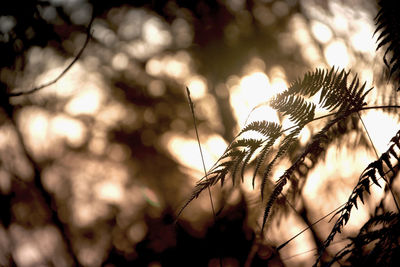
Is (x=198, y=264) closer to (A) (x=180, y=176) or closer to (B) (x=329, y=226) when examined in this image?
(A) (x=180, y=176)

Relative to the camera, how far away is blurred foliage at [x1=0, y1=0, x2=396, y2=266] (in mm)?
965

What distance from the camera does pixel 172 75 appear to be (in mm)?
1082

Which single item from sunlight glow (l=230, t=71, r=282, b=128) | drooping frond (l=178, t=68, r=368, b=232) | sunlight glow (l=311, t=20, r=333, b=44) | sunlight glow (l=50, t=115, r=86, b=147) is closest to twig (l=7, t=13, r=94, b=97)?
sunlight glow (l=50, t=115, r=86, b=147)

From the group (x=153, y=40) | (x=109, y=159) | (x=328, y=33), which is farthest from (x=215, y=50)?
(x=109, y=159)

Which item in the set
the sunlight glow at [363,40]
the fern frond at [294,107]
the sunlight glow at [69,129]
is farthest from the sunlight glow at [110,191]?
the sunlight glow at [363,40]

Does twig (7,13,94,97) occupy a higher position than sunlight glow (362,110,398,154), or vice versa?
sunlight glow (362,110,398,154)

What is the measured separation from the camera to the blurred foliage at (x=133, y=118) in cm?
96

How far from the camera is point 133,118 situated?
1022mm

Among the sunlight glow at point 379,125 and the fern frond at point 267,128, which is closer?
the fern frond at point 267,128

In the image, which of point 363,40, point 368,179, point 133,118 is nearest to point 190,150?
point 133,118

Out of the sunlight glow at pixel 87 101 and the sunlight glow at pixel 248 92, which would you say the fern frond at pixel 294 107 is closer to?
the sunlight glow at pixel 248 92

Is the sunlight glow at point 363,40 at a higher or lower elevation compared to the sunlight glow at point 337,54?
higher

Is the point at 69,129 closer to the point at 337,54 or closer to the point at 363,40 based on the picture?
the point at 337,54

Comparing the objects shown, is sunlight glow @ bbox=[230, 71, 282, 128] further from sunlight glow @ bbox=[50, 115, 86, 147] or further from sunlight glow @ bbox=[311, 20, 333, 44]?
sunlight glow @ bbox=[50, 115, 86, 147]
